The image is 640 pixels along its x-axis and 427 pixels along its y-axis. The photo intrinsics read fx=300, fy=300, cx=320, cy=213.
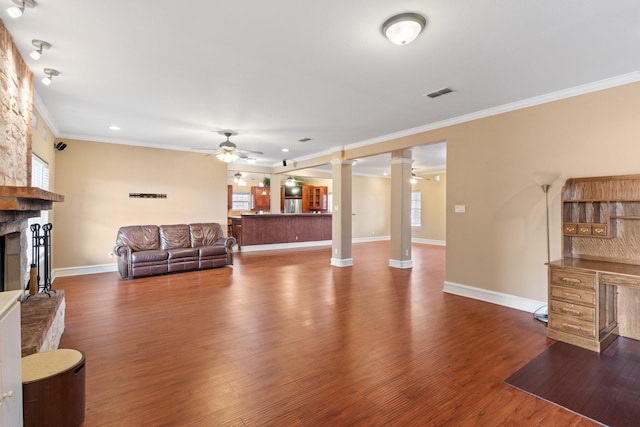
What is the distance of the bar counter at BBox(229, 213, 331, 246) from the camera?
934 cm

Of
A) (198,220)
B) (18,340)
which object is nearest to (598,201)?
(18,340)

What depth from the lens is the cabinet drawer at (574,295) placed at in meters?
2.92

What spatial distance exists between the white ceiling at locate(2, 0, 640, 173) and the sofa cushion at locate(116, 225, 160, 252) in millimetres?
2389

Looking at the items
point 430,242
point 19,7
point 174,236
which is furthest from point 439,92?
point 430,242

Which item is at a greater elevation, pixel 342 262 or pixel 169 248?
pixel 169 248

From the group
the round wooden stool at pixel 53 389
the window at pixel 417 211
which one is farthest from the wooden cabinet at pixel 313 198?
the round wooden stool at pixel 53 389

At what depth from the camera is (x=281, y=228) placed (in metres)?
9.99

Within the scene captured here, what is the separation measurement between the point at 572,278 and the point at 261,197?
1145 cm

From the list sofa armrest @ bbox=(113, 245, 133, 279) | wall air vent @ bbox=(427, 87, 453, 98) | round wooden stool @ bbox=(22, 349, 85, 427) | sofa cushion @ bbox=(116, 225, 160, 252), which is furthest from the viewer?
sofa cushion @ bbox=(116, 225, 160, 252)

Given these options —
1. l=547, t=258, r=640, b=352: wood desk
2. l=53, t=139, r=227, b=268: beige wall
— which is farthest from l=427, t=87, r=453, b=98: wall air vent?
l=53, t=139, r=227, b=268: beige wall

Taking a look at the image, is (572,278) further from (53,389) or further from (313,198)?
(313,198)

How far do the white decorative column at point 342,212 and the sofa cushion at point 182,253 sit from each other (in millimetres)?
3110

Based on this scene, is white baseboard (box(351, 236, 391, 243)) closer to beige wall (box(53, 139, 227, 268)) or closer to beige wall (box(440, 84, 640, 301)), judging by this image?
beige wall (box(53, 139, 227, 268))

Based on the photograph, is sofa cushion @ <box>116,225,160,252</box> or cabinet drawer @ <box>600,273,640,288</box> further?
sofa cushion @ <box>116,225,160,252</box>
